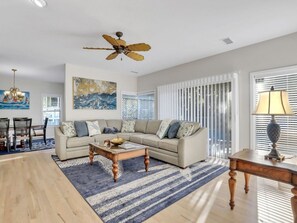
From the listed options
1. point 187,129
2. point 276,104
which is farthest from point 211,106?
point 276,104

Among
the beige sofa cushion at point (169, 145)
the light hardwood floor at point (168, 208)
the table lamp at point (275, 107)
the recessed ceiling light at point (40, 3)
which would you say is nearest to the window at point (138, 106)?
the beige sofa cushion at point (169, 145)

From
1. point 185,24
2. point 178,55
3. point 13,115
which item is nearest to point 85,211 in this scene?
point 185,24

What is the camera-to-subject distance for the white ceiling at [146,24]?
2.21 meters

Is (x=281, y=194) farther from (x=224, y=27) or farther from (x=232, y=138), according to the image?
(x=224, y=27)

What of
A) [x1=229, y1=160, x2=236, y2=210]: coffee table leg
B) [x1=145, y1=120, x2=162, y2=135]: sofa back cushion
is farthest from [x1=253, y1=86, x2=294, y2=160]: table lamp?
[x1=145, y1=120, x2=162, y2=135]: sofa back cushion

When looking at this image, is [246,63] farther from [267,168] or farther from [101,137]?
[101,137]

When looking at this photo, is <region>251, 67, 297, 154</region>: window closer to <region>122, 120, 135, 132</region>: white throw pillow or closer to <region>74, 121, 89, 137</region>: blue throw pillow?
<region>122, 120, 135, 132</region>: white throw pillow

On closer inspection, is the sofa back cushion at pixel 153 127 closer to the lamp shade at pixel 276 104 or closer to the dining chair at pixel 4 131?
the lamp shade at pixel 276 104

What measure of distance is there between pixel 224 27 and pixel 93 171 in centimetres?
350

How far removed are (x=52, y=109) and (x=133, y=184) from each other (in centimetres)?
682

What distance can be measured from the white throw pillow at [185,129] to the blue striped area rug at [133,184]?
2.28 feet

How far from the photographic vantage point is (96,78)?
5.46 metres

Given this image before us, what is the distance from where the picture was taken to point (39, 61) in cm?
464

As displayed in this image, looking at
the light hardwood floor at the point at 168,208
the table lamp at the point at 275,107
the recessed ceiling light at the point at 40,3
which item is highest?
the recessed ceiling light at the point at 40,3
